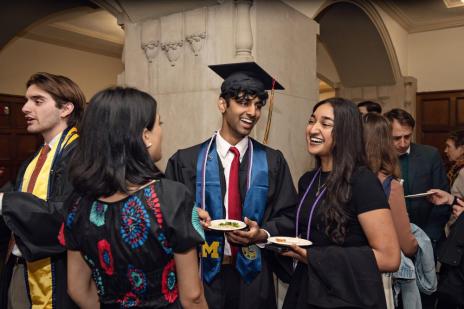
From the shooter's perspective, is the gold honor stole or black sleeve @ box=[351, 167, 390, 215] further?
the gold honor stole

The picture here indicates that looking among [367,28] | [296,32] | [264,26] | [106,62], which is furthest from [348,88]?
[106,62]

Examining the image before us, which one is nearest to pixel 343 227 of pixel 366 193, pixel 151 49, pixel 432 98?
→ pixel 366 193

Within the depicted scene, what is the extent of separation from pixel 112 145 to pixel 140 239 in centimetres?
26

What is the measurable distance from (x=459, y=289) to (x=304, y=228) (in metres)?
1.20

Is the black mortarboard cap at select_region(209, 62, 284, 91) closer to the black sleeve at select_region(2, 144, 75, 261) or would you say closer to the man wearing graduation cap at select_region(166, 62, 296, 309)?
the man wearing graduation cap at select_region(166, 62, 296, 309)

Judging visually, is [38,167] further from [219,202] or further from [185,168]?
[219,202]

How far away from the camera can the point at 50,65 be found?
23.5ft

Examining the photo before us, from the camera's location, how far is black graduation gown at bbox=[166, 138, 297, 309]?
73.5 inches

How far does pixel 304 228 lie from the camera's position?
171 cm

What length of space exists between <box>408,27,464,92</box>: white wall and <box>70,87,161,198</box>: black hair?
6.41 metres

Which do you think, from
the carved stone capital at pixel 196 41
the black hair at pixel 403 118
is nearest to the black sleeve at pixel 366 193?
the black hair at pixel 403 118

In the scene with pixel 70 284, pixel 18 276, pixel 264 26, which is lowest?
pixel 18 276

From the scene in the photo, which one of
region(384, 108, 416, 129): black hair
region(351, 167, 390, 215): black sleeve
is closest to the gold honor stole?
region(351, 167, 390, 215): black sleeve

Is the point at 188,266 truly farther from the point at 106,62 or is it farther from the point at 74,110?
the point at 106,62
